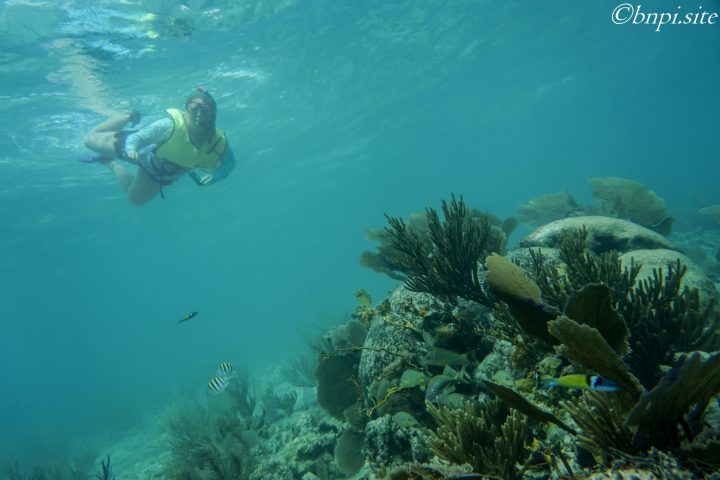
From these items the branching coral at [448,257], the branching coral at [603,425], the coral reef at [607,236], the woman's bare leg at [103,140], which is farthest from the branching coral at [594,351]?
the woman's bare leg at [103,140]

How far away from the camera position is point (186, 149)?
9.84 m

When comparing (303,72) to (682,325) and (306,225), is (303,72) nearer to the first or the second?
(682,325)

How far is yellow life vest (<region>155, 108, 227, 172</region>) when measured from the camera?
9648mm

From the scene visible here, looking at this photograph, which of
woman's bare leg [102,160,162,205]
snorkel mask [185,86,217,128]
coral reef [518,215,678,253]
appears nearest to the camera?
coral reef [518,215,678,253]

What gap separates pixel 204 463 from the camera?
6.43 meters

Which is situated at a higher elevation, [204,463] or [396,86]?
[396,86]

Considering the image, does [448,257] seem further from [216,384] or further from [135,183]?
[135,183]

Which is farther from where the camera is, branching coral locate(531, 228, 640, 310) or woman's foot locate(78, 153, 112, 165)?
woman's foot locate(78, 153, 112, 165)

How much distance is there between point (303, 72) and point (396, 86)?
10290mm

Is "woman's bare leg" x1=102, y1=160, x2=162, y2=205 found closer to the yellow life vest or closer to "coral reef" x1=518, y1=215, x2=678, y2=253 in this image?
the yellow life vest

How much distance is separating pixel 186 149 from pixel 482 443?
10.0 metres

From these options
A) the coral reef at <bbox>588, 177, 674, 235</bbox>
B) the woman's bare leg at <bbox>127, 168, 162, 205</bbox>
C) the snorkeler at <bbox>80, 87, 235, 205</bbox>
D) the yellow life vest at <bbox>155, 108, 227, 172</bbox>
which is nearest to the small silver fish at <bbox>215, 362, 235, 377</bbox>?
the snorkeler at <bbox>80, 87, 235, 205</bbox>

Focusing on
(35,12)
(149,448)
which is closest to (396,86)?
(35,12)

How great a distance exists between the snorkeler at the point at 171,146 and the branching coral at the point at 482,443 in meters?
8.89
